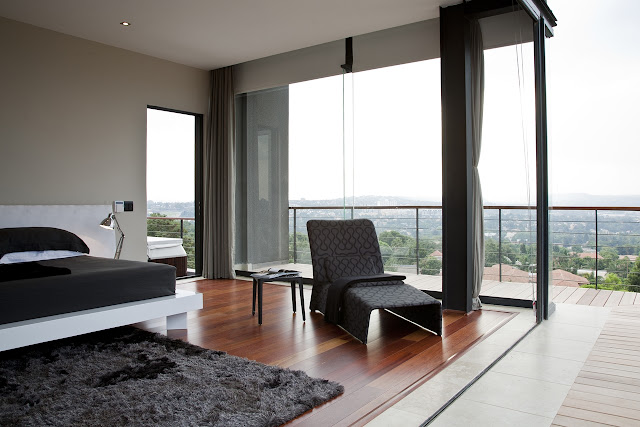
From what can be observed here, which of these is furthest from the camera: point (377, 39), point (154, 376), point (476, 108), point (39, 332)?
point (377, 39)

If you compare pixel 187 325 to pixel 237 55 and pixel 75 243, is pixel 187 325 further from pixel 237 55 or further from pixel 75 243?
pixel 237 55

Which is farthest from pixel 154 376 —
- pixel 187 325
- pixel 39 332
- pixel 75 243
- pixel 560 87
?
pixel 560 87

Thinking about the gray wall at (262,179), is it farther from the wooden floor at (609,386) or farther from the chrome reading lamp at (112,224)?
the wooden floor at (609,386)

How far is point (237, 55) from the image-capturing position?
620 centimetres

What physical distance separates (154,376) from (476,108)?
354 cm

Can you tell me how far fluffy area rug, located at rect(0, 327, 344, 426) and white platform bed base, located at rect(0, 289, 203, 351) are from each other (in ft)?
0.54

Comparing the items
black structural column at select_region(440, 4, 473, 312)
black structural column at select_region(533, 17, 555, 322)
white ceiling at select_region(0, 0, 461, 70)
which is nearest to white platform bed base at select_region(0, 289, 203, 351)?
black structural column at select_region(440, 4, 473, 312)

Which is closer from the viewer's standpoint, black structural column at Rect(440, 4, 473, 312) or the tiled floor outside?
the tiled floor outside

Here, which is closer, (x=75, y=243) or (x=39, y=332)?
(x=39, y=332)

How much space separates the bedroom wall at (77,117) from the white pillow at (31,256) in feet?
2.58

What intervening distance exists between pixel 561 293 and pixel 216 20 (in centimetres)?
414

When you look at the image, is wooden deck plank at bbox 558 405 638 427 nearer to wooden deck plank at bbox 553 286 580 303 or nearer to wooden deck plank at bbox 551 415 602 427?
wooden deck plank at bbox 551 415 602 427

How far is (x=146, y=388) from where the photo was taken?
106 inches

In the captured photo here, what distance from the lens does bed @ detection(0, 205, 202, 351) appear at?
10.2ft
